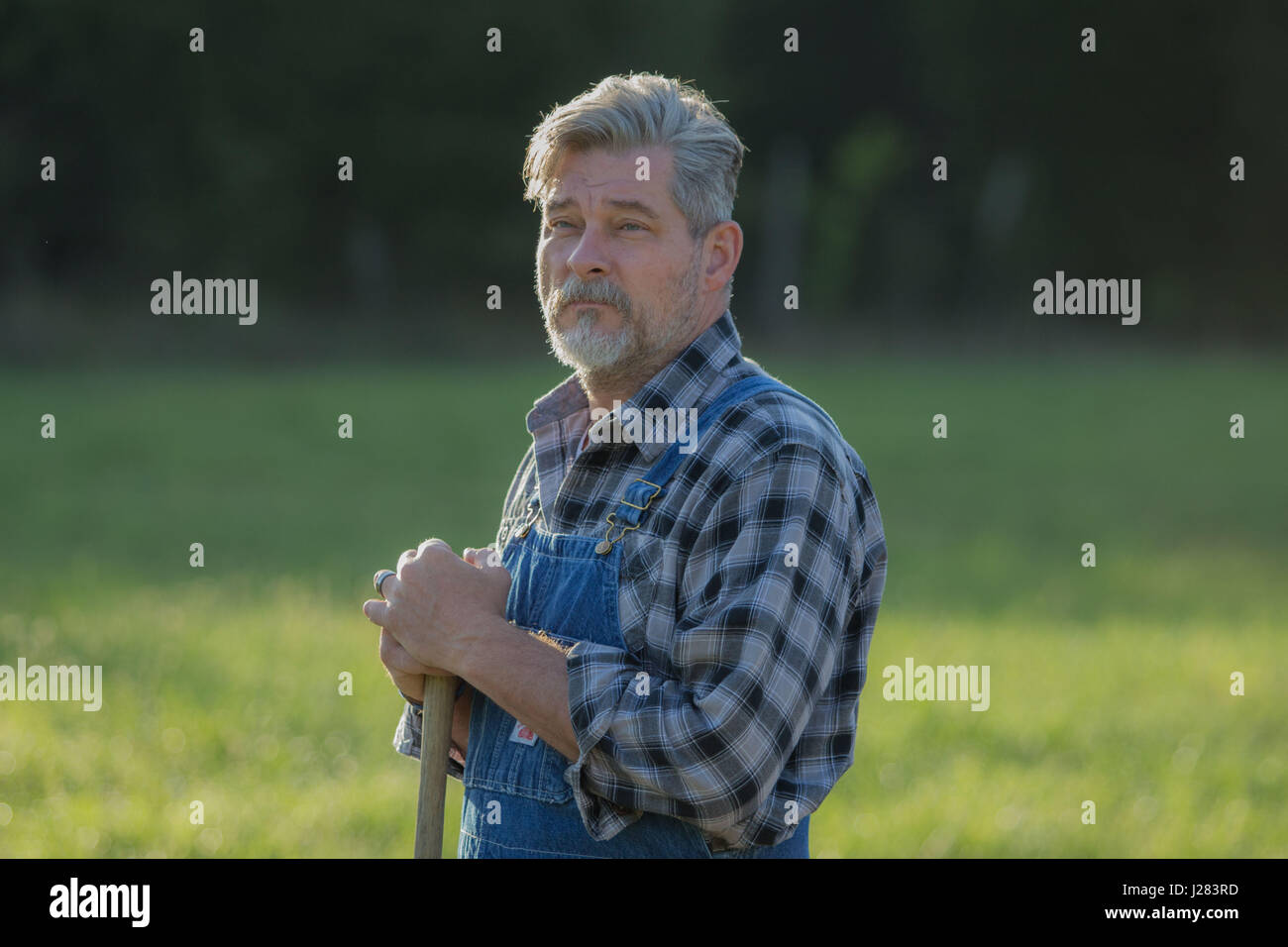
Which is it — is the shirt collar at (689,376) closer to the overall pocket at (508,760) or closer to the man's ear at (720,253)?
the man's ear at (720,253)

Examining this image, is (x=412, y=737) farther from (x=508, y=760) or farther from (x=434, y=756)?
(x=508, y=760)

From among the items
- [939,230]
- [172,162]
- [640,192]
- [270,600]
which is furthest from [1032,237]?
[640,192]

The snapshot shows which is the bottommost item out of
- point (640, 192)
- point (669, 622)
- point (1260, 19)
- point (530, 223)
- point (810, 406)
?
point (669, 622)

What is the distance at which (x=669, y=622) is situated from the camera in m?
2.63

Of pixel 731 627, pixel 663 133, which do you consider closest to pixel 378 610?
pixel 731 627

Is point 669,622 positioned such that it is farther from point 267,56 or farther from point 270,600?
point 267,56

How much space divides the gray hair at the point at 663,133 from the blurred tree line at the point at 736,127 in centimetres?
2154

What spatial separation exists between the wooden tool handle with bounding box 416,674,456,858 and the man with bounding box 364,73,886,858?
6 cm

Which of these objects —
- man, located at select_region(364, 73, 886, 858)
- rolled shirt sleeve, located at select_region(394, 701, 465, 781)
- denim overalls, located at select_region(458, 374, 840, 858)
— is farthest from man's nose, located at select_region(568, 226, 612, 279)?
rolled shirt sleeve, located at select_region(394, 701, 465, 781)

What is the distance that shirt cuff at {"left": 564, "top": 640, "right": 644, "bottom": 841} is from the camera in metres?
2.52

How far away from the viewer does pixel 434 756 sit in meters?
2.85

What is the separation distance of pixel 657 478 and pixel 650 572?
18cm

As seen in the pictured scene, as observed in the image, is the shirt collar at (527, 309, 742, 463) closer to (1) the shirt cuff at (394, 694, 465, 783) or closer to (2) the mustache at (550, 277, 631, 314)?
(2) the mustache at (550, 277, 631, 314)

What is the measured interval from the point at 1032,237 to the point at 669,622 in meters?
38.9
